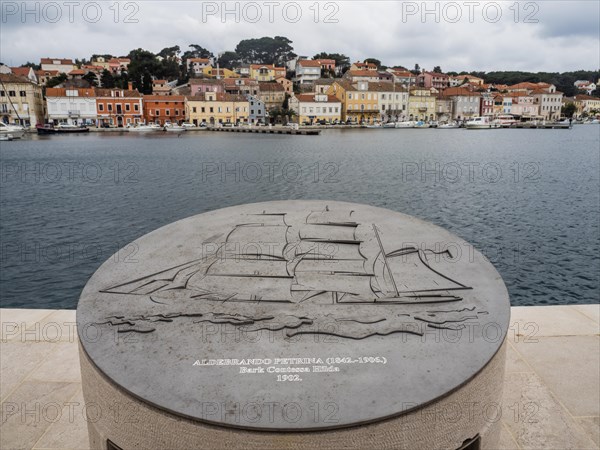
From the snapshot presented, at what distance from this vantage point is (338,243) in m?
4.16

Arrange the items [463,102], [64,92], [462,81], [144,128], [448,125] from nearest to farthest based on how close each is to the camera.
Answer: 1. [64,92]
2. [144,128]
3. [448,125]
4. [463,102]
5. [462,81]

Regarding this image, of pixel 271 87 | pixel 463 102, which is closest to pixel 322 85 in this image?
pixel 271 87

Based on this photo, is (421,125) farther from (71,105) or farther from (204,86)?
(71,105)

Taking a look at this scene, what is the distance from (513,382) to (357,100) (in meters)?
75.7

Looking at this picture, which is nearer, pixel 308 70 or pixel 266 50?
pixel 308 70

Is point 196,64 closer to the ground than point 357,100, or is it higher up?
higher up

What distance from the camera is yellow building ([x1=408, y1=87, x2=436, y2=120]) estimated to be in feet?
270

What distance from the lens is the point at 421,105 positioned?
83.3 m

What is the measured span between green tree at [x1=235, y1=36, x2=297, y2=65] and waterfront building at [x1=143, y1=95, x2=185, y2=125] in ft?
205

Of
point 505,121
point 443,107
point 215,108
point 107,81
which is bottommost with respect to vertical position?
point 505,121

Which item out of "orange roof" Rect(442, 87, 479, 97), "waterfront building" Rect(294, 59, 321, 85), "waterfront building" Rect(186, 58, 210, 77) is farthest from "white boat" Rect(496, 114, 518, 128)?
"waterfront building" Rect(186, 58, 210, 77)

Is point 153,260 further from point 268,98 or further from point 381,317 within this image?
point 268,98

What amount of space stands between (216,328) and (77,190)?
70.8 feet

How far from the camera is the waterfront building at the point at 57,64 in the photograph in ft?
306
